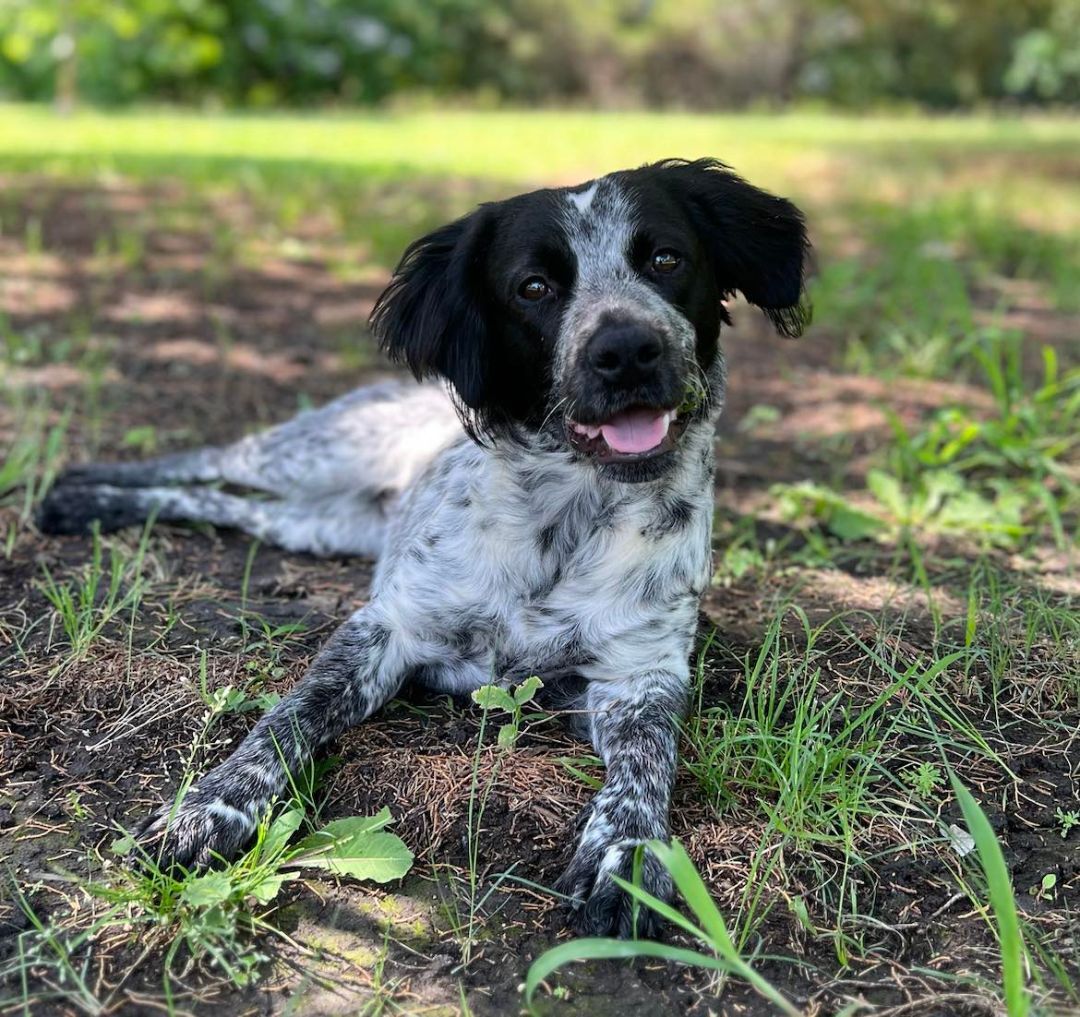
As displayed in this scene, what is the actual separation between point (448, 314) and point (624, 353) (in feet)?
1.77

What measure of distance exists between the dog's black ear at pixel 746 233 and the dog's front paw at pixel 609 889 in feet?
4.72

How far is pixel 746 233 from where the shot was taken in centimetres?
291

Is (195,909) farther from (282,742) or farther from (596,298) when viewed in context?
(596,298)

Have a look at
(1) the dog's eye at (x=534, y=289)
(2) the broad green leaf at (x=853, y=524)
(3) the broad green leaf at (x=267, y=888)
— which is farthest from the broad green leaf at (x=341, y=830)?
(2) the broad green leaf at (x=853, y=524)

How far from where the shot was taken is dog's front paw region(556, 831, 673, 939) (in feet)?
6.99

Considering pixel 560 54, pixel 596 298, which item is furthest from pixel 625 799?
pixel 560 54

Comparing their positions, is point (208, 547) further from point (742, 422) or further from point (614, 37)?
point (614, 37)

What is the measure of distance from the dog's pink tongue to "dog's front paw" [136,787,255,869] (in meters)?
1.12

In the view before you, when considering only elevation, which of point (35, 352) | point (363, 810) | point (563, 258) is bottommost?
A: point (363, 810)

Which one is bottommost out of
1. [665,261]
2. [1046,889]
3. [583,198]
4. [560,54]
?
[1046,889]

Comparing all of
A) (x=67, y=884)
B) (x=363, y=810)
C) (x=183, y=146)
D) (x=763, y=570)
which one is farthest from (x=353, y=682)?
(x=183, y=146)

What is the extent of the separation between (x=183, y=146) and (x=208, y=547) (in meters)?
9.09

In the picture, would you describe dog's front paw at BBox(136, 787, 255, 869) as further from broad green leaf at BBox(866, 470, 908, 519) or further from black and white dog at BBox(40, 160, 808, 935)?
broad green leaf at BBox(866, 470, 908, 519)

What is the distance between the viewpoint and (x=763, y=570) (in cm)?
356
